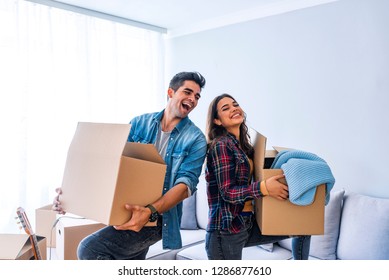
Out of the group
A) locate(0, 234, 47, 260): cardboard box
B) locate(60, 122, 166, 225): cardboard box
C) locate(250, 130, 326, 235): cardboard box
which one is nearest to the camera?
locate(60, 122, 166, 225): cardboard box

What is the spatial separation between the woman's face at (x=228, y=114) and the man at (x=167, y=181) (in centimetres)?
15

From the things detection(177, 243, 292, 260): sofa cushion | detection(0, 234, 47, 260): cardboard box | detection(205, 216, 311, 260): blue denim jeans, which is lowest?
detection(177, 243, 292, 260): sofa cushion

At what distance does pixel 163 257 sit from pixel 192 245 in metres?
0.28

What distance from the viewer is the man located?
142 centimetres

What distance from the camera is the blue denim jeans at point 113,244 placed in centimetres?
142

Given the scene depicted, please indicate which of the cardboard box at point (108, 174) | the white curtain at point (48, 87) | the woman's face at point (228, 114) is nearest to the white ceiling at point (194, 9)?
the white curtain at point (48, 87)

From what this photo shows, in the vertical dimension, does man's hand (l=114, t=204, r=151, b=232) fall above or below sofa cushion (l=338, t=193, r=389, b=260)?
above

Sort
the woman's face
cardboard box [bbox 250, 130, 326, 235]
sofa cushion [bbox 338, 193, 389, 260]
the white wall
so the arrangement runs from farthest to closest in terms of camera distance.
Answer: the white wall
sofa cushion [bbox 338, 193, 389, 260]
the woman's face
cardboard box [bbox 250, 130, 326, 235]

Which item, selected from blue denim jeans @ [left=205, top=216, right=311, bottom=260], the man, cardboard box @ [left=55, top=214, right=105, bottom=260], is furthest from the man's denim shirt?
cardboard box @ [left=55, top=214, right=105, bottom=260]

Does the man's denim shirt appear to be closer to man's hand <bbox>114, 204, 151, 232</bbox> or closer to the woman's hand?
man's hand <bbox>114, 204, 151, 232</bbox>

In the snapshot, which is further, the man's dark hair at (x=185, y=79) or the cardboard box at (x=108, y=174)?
the man's dark hair at (x=185, y=79)

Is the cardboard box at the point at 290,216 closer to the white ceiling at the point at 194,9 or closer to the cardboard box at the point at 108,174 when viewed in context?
the cardboard box at the point at 108,174

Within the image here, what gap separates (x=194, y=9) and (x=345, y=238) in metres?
2.09
